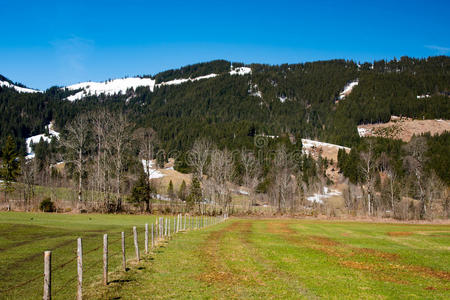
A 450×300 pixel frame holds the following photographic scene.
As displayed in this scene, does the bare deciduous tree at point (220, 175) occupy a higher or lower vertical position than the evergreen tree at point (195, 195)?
higher

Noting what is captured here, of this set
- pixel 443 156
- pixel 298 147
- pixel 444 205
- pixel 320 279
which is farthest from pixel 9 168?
pixel 443 156

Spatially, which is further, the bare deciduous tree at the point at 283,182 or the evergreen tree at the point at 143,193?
the bare deciduous tree at the point at 283,182

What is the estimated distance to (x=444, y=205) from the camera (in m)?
86.6

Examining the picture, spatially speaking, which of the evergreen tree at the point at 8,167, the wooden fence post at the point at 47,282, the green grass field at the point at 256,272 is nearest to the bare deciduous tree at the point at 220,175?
the evergreen tree at the point at 8,167

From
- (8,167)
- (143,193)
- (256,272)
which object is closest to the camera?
(256,272)

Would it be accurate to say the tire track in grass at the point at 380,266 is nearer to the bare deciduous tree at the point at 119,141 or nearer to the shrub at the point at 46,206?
the bare deciduous tree at the point at 119,141

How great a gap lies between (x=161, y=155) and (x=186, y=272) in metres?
170

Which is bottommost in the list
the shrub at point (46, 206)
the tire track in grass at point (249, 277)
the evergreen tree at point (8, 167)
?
the shrub at point (46, 206)

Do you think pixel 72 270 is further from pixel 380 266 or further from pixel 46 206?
pixel 46 206

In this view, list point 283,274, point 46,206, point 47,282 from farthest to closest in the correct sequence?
point 46,206, point 283,274, point 47,282

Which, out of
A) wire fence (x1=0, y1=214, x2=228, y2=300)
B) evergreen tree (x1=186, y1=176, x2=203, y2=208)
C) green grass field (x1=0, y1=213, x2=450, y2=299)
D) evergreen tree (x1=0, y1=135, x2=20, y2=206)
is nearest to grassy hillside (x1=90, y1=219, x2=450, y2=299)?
green grass field (x1=0, y1=213, x2=450, y2=299)

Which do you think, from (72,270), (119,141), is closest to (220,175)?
(119,141)

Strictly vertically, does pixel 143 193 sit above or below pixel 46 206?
above

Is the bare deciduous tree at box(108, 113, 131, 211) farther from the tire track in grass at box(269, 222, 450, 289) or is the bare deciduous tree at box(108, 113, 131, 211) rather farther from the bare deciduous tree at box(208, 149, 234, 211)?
the tire track in grass at box(269, 222, 450, 289)
